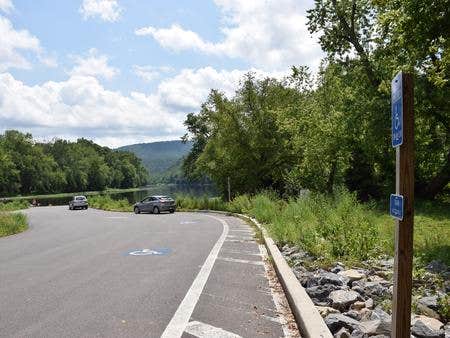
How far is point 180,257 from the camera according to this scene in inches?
464

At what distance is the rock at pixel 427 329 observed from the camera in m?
5.01

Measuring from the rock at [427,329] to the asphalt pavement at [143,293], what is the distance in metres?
1.35

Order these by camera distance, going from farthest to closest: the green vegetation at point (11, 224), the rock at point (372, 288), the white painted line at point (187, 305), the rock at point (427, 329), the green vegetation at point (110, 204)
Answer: the green vegetation at point (110, 204), the green vegetation at point (11, 224), the rock at point (372, 288), the white painted line at point (187, 305), the rock at point (427, 329)

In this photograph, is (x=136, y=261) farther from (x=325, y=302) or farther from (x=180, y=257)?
(x=325, y=302)

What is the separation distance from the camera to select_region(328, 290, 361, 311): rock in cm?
645

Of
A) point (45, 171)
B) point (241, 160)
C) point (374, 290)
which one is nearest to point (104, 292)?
point (374, 290)

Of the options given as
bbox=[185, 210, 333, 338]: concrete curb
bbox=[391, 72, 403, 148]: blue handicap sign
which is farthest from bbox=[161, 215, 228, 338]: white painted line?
bbox=[391, 72, 403, 148]: blue handicap sign

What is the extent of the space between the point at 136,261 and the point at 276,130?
3174cm

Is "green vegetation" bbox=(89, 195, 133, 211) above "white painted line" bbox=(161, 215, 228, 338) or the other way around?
the other way around

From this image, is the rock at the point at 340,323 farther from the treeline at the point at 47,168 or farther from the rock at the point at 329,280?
the treeline at the point at 47,168

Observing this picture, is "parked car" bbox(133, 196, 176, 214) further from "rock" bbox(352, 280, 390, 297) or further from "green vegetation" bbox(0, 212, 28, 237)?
"rock" bbox(352, 280, 390, 297)

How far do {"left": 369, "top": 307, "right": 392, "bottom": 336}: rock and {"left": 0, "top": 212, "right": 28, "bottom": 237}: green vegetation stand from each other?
1871cm

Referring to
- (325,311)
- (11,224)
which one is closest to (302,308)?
(325,311)

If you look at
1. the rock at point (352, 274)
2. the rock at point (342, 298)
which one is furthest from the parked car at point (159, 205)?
the rock at point (342, 298)
